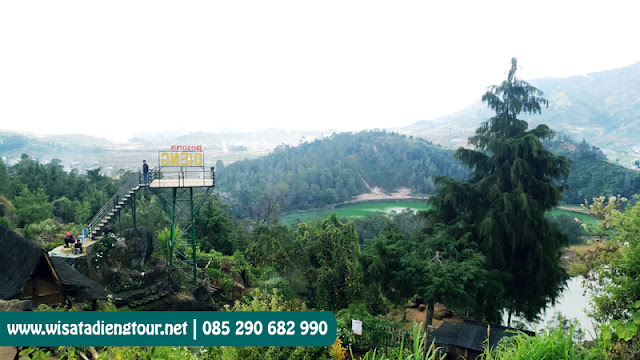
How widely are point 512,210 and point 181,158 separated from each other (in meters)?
11.6

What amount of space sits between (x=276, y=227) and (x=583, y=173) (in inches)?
2359

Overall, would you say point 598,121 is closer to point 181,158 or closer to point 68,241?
point 181,158

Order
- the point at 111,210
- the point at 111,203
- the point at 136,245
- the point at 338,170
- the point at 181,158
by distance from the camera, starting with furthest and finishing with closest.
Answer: the point at 338,170 → the point at 111,203 → the point at 111,210 → the point at 136,245 → the point at 181,158

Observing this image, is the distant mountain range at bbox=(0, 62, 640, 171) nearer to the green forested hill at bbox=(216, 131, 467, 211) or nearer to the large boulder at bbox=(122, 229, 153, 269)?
the green forested hill at bbox=(216, 131, 467, 211)

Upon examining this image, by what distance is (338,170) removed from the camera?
78500mm

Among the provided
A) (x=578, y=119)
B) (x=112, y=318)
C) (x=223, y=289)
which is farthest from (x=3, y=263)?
(x=578, y=119)

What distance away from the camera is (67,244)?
42.6 ft

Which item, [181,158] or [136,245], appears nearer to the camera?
[181,158]

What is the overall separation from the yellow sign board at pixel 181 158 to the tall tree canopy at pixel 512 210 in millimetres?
9027

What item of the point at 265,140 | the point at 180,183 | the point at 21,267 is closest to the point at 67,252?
the point at 180,183

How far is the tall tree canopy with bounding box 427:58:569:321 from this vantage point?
1250 centimetres

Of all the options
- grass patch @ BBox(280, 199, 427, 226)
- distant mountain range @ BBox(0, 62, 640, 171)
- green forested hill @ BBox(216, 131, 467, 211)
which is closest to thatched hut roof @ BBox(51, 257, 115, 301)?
green forested hill @ BBox(216, 131, 467, 211)

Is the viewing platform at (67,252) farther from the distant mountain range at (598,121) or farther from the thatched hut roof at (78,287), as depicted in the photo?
the distant mountain range at (598,121)

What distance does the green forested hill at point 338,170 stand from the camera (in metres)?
65.0
